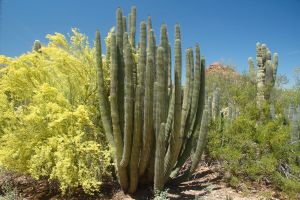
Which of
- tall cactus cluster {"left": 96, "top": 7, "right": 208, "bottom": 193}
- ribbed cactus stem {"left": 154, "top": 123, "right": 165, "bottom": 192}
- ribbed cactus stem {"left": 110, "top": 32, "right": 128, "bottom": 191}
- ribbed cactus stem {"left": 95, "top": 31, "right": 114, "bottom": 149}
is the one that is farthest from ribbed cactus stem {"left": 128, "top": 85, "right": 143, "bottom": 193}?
ribbed cactus stem {"left": 95, "top": 31, "right": 114, "bottom": 149}

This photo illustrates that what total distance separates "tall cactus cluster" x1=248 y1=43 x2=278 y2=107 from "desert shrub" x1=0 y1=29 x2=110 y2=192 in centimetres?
978

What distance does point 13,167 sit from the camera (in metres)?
7.41

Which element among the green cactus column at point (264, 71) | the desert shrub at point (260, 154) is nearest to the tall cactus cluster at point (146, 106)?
the desert shrub at point (260, 154)

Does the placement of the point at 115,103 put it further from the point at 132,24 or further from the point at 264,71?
the point at 264,71

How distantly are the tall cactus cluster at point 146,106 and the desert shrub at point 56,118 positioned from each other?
52cm

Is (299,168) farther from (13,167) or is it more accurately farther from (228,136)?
(13,167)

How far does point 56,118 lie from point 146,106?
6.28 feet

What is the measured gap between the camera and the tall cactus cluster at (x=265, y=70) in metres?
15.7

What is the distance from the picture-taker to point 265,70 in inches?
659

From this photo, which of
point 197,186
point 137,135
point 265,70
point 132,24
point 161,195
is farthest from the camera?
point 265,70

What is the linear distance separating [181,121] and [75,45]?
3.04m

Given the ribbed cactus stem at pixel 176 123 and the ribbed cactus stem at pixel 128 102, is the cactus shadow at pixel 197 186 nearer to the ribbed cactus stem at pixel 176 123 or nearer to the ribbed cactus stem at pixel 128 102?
the ribbed cactus stem at pixel 176 123

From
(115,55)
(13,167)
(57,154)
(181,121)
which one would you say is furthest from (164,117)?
(13,167)

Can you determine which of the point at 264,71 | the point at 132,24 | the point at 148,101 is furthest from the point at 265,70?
the point at 148,101
